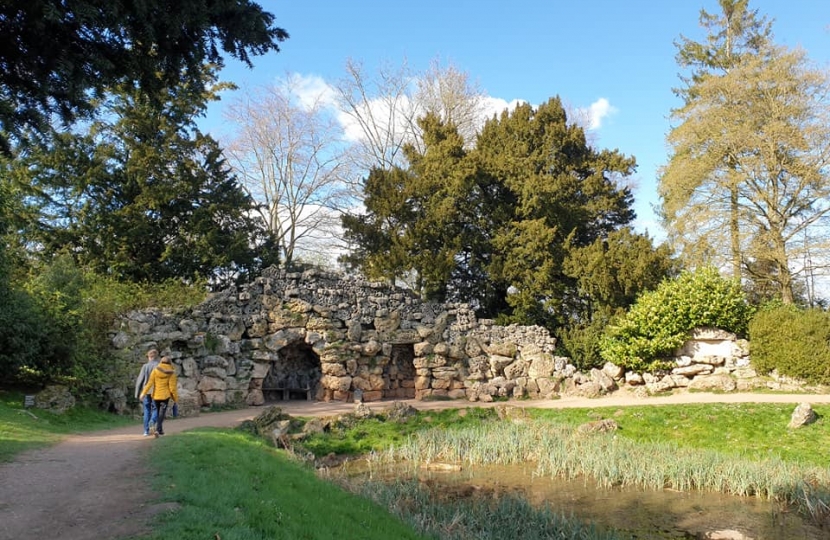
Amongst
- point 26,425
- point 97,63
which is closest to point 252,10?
point 97,63

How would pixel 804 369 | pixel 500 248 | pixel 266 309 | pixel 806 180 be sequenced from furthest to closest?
pixel 500 248
pixel 806 180
pixel 266 309
pixel 804 369

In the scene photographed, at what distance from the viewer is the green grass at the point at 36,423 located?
27.5ft

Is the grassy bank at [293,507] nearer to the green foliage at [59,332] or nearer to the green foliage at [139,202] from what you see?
the green foliage at [59,332]

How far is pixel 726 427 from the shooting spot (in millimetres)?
12750

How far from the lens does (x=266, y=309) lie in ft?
57.0

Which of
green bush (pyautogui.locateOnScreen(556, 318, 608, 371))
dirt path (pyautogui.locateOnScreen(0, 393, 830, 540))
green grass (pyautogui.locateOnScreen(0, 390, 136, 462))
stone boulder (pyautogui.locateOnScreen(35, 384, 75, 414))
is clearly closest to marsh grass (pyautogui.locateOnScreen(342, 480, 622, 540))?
dirt path (pyautogui.locateOnScreen(0, 393, 830, 540))

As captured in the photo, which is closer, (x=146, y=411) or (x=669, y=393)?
(x=146, y=411)

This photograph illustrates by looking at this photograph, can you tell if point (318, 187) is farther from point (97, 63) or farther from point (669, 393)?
point (97, 63)

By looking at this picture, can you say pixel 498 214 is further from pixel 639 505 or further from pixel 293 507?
pixel 293 507

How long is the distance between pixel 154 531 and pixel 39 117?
10.8ft

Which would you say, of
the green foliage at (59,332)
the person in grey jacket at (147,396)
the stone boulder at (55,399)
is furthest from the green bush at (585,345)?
the stone boulder at (55,399)

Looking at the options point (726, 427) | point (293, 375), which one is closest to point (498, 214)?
point (293, 375)

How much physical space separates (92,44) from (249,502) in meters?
4.37

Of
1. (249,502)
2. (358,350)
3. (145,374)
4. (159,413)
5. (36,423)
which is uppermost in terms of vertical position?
(358,350)
